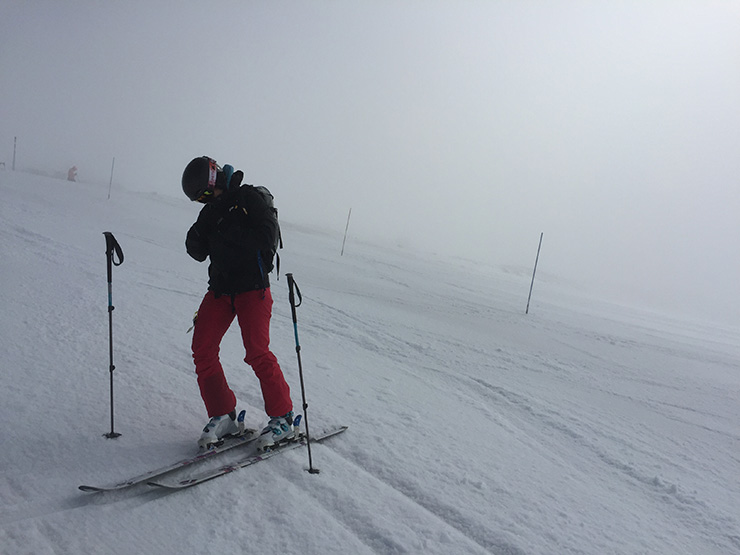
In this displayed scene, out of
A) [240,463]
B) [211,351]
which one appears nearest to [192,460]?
[240,463]

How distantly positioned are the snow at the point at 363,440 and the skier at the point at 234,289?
0.32 metres

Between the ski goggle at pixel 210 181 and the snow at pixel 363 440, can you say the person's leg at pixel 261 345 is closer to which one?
the snow at pixel 363 440

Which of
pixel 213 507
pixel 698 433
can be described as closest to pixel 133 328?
pixel 213 507

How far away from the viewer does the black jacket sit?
10.2 ft

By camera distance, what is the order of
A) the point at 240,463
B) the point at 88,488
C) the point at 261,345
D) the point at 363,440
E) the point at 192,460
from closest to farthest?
the point at 88,488, the point at 192,460, the point at 240,463, the point at 261,345, the point at 363,440

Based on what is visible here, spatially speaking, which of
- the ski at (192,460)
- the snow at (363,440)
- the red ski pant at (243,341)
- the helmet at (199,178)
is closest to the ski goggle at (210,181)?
the helmet at (199,178)

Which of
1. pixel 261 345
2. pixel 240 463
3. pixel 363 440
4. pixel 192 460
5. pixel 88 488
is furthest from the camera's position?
pixel 363 440

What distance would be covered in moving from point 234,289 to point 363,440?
1619 mm

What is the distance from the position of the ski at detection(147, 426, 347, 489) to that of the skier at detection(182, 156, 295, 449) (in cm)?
7

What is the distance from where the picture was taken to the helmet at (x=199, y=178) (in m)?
Result: 3.02

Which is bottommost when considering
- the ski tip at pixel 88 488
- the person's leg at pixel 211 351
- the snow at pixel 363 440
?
the snow at pixel 363 440

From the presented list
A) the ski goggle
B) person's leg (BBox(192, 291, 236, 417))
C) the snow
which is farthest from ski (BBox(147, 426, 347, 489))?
the ski goggle

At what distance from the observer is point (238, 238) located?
10.2 ft

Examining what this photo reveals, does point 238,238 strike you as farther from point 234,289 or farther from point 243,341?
point 243,341
